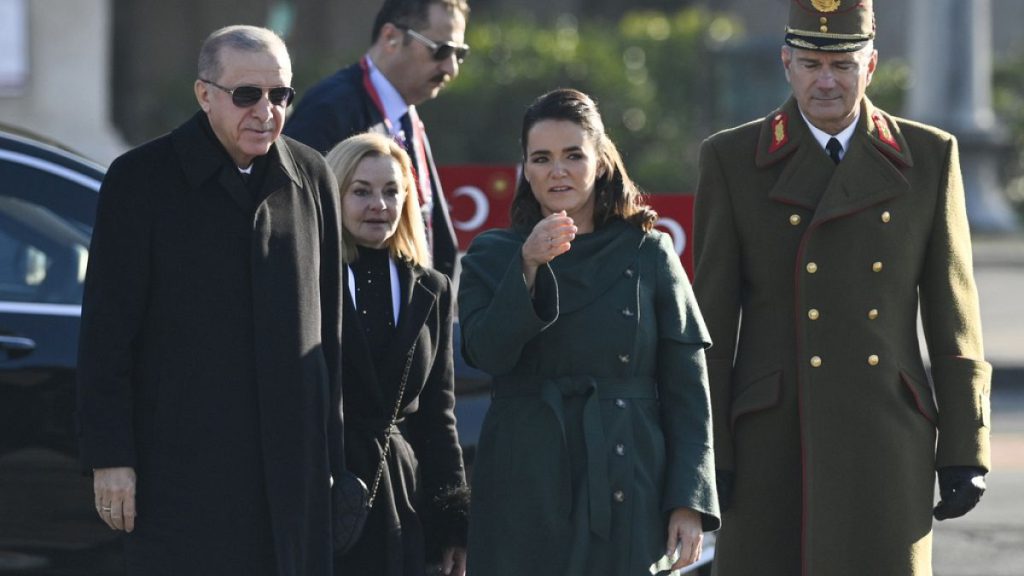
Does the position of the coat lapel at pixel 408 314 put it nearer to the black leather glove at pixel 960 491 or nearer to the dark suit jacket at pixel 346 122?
the dark suit jacket at pixel 346 122

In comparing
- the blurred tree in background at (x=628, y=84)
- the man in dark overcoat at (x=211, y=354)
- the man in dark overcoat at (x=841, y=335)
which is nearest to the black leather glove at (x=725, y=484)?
the man in dark overcoat at (x=841, y=335)

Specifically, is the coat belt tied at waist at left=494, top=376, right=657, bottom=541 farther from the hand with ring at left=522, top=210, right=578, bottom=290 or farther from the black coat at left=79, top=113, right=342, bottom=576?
the black coat at left=79, top=113, right=342, bottom=576

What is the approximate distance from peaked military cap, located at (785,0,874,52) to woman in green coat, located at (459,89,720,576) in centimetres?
62

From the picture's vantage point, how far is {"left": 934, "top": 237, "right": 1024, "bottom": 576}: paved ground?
7.42 metres

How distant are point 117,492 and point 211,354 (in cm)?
34

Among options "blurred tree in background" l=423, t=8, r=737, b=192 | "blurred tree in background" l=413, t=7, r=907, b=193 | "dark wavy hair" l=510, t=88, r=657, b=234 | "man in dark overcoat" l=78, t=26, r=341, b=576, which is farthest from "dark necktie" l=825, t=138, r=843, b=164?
"blurred tree in background" l=423, t=8, r=737, b=192

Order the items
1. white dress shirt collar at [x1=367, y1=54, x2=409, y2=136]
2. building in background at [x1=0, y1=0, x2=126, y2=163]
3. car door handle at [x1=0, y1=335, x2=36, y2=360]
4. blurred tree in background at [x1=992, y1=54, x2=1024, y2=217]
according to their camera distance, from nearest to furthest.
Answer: car door handle at [x1=0, y1=335, x2=36, y2=360], white dress shirt collar at [x1=367, y1=54, x2=409, y2=136], building in background at [x1=0, y1=0, x2=126, y2=163], blurred tree in background at [x1=992, y1=54, x2=1024, y2=217]

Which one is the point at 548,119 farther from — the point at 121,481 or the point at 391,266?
the point at 121,481

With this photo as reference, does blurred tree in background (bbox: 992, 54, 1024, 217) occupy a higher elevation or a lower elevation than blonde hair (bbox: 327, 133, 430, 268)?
higher

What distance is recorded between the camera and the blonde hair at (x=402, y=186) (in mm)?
4352

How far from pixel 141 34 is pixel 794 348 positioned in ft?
65.7

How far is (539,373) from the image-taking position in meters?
3.92

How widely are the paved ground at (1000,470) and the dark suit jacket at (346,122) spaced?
2804mm

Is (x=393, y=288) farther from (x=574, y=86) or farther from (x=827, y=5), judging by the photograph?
(x=574, y=86)
